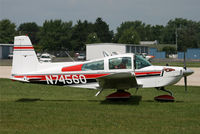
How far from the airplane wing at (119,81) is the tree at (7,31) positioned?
9229 cm

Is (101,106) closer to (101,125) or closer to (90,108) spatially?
(90,108)

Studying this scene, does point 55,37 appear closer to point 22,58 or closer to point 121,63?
point 22,58

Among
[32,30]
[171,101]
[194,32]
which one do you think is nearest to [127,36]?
[194,32]

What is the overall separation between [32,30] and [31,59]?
5512 inches

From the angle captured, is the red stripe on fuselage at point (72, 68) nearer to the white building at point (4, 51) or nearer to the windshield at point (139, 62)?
the windshield at point (139, 62)

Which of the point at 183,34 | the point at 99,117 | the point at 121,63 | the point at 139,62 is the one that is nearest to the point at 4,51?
the point at 121,63

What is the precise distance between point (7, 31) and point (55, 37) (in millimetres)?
15004

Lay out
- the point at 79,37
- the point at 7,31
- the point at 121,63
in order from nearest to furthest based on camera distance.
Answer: the point at 121,63 < the point at 7,31 < the point at 79,37

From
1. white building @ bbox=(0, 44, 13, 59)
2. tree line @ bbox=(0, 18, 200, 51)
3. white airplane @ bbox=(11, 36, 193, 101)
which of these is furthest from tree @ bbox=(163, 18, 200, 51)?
white airplane @ bbox=(11, 36, 193, 101)

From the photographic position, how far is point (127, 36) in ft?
306

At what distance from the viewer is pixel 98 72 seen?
11.1 meters

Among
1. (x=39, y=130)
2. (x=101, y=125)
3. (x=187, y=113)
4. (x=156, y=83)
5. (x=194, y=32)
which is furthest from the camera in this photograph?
(x=194, y=32)

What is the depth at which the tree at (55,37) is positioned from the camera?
3868 inches

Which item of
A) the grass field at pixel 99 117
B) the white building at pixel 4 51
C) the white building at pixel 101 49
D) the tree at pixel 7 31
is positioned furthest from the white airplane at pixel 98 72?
the tree at pixel 7 31
